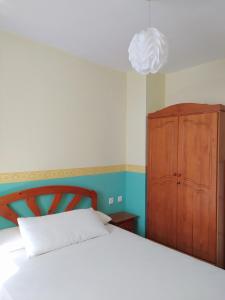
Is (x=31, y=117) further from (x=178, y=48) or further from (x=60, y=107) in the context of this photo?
(x=178, y=48)

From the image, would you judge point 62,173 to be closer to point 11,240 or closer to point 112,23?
point 11,240

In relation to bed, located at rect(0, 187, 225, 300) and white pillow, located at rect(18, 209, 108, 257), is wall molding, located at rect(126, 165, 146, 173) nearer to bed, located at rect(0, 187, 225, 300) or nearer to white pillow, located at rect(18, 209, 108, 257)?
white pillow, located at rect(18, 209, 108, 257)

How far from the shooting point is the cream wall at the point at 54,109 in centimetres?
225

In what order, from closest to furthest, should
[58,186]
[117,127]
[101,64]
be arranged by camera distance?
[58,186]
[101,64]
[117,127]

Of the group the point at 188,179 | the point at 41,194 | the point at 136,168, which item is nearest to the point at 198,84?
the point at 188,179

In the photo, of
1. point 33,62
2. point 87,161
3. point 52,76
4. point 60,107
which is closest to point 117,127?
point 87,161

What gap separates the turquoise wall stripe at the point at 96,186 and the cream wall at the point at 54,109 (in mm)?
155

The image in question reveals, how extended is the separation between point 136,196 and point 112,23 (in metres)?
2.10

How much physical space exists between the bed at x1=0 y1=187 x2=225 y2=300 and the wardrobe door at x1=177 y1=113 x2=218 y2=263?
2.33 feet

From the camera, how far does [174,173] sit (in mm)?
2736

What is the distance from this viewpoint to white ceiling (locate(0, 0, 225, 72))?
1753 mm

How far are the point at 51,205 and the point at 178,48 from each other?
2133mm

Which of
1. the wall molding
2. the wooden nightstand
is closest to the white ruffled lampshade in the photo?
the wall molding

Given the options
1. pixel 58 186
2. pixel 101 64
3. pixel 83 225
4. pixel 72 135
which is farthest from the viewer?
pixel 101 64
